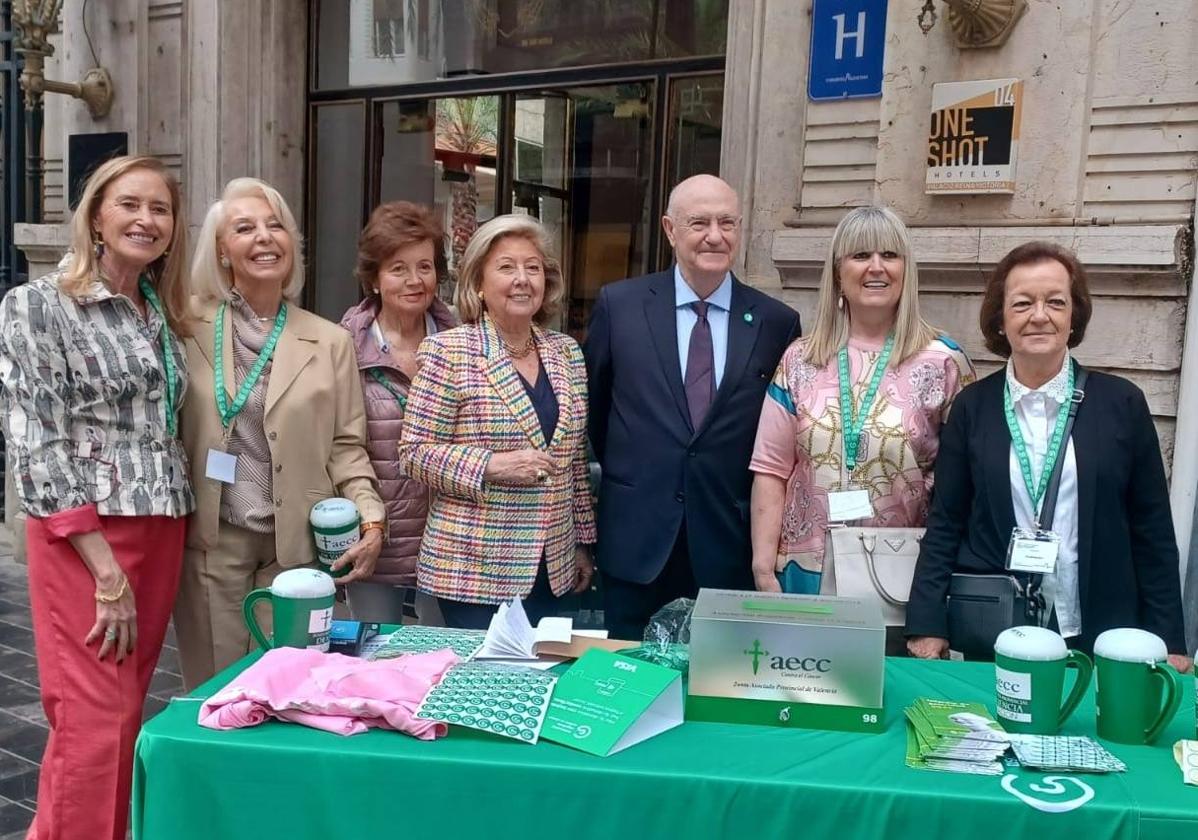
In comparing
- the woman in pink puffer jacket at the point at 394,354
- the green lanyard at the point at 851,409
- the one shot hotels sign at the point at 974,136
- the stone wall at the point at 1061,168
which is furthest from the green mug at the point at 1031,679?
the one shot hotels sign at the point at 974,136

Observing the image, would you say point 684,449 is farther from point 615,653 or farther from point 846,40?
point 846,40

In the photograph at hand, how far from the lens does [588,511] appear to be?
3334 millimetres

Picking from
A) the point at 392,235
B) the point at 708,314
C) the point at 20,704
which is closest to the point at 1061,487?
the point at 708,314

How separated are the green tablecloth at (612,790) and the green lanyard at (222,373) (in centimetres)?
107

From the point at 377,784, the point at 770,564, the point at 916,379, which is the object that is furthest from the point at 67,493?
the point at 916,379

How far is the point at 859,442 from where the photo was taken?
9.54ft

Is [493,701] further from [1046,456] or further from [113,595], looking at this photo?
[1046,456]

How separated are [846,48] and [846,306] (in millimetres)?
1847

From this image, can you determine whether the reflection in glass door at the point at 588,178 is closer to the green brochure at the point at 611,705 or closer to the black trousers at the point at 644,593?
the black trousers at the point at 644,593

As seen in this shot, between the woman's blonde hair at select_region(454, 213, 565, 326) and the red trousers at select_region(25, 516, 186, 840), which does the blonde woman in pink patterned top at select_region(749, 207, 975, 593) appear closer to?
the woman's blonde hair at select_region(454, 213, 565, 326)

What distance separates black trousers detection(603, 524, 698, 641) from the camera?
10.7 feet

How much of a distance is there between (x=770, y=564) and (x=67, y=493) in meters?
1.82

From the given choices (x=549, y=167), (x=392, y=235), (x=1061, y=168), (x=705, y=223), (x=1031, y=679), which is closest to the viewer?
(x=1031, y=679)

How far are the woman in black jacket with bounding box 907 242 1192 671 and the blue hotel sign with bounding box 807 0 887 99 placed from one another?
1953mm
